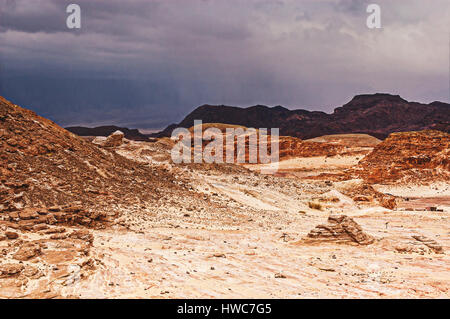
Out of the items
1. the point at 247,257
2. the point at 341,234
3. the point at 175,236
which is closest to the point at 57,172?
the point at 175,236

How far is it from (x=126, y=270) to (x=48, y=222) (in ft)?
11.4

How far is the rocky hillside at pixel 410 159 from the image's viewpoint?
36.9 m

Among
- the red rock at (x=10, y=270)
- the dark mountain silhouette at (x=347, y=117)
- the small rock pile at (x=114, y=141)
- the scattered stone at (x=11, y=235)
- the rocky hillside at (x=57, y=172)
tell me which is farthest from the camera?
the dark mountain silhouette at (x=347, y=117)

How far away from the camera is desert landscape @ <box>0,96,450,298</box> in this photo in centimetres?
749

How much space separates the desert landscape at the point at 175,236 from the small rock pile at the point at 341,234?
0.04 m

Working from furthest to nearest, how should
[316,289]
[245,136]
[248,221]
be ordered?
1. [245,136]
2. [248,221]
3. [316,289]

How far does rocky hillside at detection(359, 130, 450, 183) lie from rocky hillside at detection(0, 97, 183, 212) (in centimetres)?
2604

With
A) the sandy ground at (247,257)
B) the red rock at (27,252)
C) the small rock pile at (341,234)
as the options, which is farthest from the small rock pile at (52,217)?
the small rock pile at (341,234)

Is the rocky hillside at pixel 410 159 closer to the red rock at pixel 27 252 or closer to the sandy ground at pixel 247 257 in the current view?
the sandy ground at pixel 247 257

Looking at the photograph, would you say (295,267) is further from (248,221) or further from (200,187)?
(200,187)


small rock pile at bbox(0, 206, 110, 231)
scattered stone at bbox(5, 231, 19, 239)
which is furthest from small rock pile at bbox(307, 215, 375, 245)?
scattered stone at bbox(5, 231, 19, 239)

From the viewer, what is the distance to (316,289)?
25.9 ft
